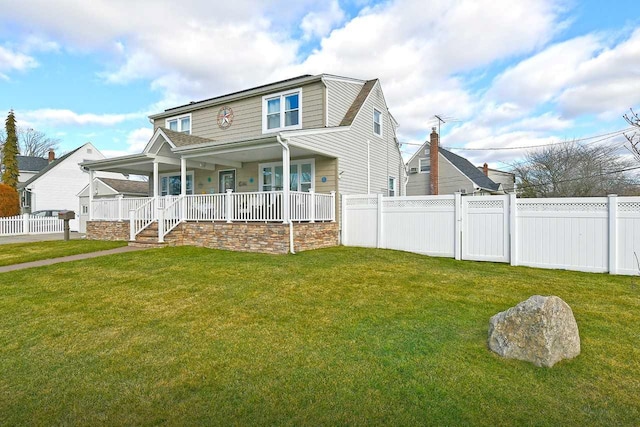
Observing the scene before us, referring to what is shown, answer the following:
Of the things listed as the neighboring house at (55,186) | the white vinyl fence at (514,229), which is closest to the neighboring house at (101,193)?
the neighboring house at (55,186)

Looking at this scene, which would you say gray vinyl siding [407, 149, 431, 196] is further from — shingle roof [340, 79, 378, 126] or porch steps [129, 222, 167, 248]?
porch steps [129, 222, 167, 248]

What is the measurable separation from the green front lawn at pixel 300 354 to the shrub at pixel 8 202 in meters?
24.2

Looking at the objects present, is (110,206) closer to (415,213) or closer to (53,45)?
(53,45)

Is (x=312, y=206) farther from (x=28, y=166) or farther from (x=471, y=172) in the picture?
(x=28, y=166)

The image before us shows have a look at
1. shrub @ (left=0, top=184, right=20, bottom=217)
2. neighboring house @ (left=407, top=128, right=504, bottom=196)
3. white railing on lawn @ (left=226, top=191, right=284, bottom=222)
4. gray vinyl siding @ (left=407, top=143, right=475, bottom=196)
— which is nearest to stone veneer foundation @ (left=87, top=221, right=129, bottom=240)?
white railing on lawn @ (left=226, top=191, right=284, bottom=222)

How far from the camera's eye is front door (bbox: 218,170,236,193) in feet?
48.9

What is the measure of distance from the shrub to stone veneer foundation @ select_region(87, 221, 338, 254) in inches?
836

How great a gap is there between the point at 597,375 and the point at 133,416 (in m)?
4.09

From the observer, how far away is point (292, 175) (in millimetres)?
13484

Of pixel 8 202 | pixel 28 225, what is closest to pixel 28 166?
pixel 8 202

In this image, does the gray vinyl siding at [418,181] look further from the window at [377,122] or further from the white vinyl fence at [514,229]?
the white vinyl fence at [514,229]

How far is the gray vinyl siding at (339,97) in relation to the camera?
1322 centimetres

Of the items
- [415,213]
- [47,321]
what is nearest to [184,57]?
[415,213]

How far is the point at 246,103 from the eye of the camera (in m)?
14.8
